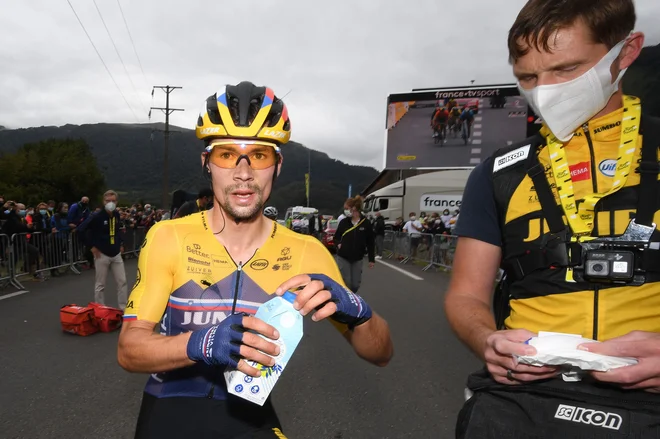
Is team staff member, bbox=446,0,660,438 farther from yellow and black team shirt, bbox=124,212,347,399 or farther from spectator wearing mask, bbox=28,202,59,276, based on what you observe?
spectator wearing mask, bbox=28,202,59,276

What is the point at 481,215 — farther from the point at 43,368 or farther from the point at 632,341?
the point at 43,368

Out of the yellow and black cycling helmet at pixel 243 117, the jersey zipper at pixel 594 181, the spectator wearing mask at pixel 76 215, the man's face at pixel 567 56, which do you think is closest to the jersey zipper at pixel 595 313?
the jersey zipper at pixel 594 181

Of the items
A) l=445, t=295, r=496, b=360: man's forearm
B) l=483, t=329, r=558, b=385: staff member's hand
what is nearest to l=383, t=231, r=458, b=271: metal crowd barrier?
l=445, t=295, r=496, b=360: man's forearm

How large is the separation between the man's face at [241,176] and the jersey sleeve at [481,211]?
3.04 feet

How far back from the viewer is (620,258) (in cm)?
142

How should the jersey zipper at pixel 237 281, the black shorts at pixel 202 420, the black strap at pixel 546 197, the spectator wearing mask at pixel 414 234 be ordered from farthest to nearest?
the spectator wearing mask at pixel 414 234
the jersey zipper at pixel 237 281
the black shorts at pixel 202 420
the black strap at pixel 546 197

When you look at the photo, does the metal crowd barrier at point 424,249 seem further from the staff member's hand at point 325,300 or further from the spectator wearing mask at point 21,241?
the staff member's hand at point 325,300

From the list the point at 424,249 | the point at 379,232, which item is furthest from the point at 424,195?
the point at 424,249

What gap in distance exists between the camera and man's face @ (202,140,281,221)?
221 cm

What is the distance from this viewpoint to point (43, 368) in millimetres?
5348

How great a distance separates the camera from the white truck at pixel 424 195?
3050 cm

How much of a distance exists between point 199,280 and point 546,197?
145 cm

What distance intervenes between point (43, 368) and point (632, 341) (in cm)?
584

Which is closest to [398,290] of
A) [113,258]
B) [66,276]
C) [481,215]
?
[113,258]
